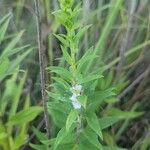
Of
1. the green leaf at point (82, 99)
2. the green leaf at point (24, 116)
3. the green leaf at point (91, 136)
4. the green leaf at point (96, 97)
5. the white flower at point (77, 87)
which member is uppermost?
the white flower at point (77, 87)

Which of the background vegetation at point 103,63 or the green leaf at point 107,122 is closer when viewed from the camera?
the green leaf at point 107,122

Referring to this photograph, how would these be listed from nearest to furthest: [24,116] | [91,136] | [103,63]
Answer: [91,136] < [24,116] < [103,63]

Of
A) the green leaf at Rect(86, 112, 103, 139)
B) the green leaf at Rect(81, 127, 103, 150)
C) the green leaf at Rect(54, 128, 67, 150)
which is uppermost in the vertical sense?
the green leaf at Rect(86, 112, 103, 139)

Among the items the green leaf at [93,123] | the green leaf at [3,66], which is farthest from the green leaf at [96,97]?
the green leaf at [3,66]

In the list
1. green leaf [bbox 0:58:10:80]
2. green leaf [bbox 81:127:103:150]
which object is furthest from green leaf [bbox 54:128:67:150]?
green leaf [bbox 0:58:10:80]

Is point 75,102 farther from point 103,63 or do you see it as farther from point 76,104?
point 103,63

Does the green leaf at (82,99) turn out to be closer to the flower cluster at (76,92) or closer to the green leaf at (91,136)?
the flower cluster at (76,92)

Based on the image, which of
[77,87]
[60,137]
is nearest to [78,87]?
[77,87]

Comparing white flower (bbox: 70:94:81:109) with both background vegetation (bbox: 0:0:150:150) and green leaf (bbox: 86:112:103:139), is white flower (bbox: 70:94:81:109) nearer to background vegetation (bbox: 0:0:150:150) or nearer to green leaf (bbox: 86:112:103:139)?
green leaf (bbox: 86:112:103:139)

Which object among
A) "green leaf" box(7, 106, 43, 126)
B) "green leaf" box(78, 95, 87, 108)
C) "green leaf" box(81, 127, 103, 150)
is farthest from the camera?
"green leaf" box(7, 106, 43, 126)
